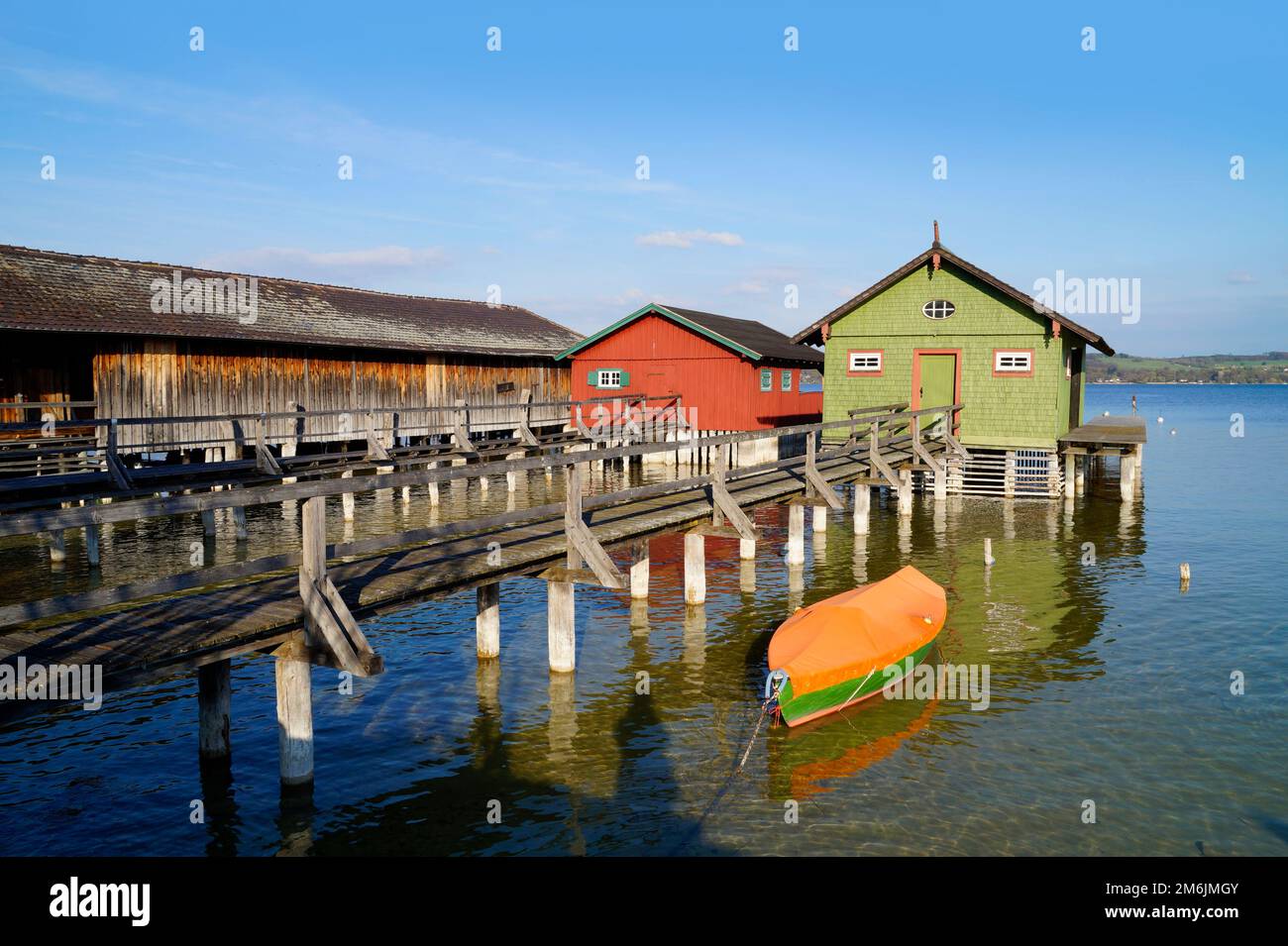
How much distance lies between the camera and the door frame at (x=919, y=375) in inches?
1351

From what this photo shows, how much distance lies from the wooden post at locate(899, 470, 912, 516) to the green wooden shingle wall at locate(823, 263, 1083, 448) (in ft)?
17.2

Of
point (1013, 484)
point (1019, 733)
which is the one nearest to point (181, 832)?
point (1019, 733)

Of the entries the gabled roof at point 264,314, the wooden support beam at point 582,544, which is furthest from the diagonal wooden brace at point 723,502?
the gabled roof at point 264,314

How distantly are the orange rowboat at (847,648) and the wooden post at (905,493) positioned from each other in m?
13.9

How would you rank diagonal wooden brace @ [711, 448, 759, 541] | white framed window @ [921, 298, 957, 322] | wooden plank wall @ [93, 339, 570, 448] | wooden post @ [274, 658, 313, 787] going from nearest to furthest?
wooden post @ [274, 658, 313, 787]
diagonal wooden brace @ [711, 448, 759, 541]
wooden plank wall @ [93, 339, 570, 448]
white framed window @ [921, 298, 957, 322]

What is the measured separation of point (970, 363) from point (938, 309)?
2198 millimetres

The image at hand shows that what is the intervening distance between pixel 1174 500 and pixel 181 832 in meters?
39.2

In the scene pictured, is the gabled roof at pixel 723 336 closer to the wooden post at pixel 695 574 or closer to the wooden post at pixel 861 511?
the wooden post at pixel 861 511

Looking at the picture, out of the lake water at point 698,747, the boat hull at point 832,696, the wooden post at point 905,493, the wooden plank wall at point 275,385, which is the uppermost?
the wooden plank wall at point 275,385

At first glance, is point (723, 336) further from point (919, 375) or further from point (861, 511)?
point (861, 511)

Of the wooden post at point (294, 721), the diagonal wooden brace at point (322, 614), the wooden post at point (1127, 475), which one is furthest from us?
the wooden post at point (1127, 475)

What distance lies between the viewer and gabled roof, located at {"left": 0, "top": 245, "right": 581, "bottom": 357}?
2780cm

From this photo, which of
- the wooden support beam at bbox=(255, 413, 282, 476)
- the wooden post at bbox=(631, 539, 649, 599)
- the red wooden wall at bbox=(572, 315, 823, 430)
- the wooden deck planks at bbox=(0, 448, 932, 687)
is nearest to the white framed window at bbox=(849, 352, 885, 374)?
the red wooden wall at bbox=(572, 315, 823, 430)

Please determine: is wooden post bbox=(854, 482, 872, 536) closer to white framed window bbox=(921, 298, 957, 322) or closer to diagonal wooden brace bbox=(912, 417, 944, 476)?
diagonal wooden brace bbox=(912, 417, 944, 476)
